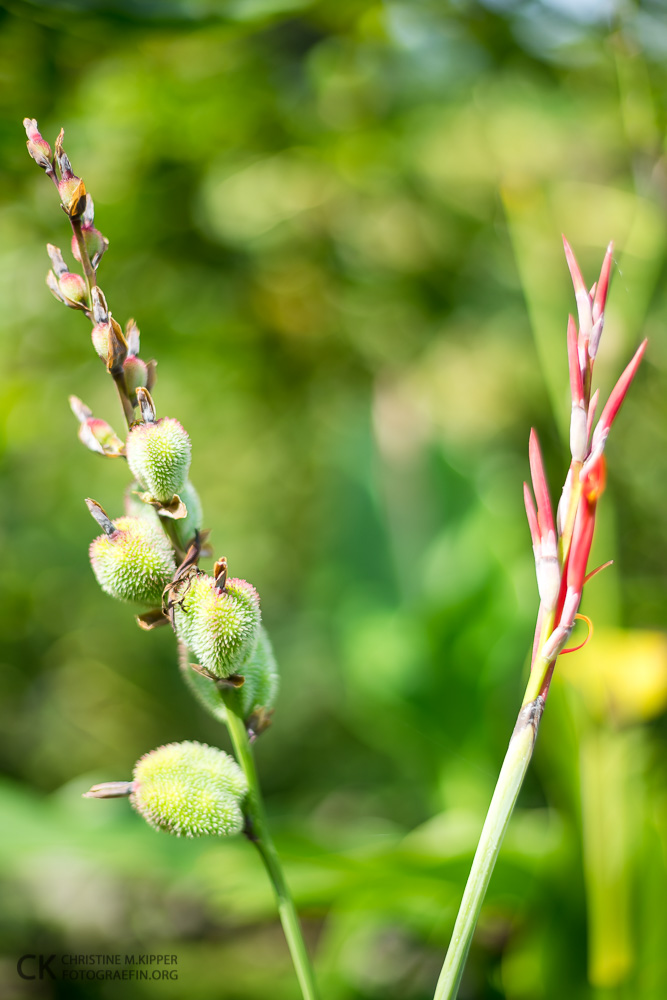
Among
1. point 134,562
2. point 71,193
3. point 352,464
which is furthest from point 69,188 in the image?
point 352,464

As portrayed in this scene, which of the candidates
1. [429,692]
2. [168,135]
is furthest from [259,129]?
[429,692]

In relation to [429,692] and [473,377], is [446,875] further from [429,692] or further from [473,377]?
[473,377]

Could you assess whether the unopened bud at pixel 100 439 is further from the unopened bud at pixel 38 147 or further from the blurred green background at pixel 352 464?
the blurred green background at pixel 352 464

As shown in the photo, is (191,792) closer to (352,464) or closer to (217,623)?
(217,623)

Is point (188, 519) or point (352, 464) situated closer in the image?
point (188, 519)

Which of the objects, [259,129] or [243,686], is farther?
[259,129]

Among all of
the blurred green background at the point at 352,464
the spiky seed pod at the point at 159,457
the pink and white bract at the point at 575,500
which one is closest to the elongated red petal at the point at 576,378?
the pink and white bract at the point at 575,500
